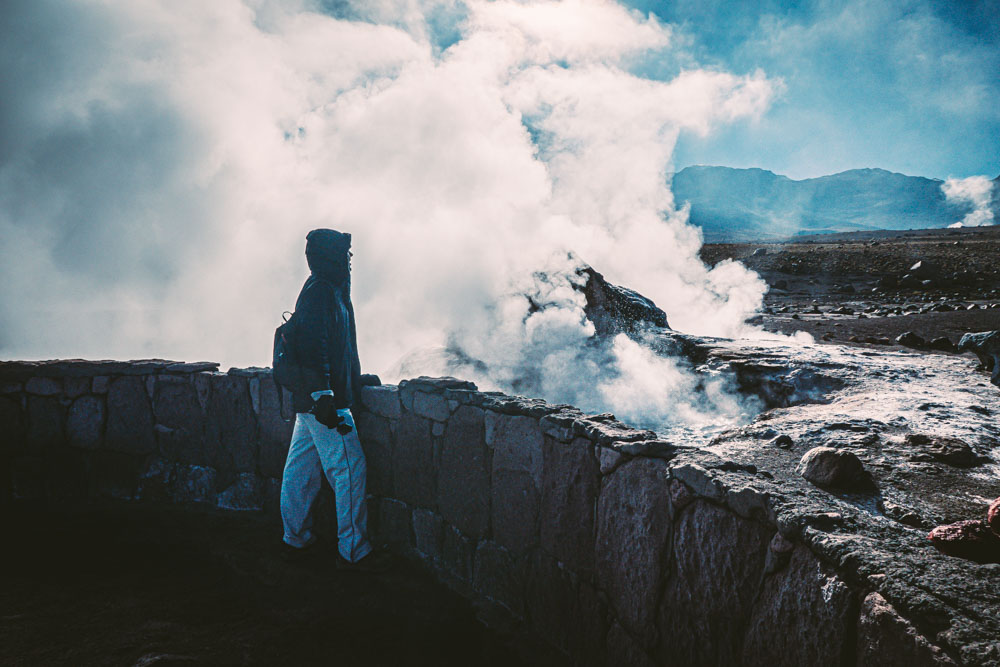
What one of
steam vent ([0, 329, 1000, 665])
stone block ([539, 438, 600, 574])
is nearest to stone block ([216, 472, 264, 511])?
steam vent ([0, 329, 1000, 665])

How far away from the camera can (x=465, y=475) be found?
3.18 meters

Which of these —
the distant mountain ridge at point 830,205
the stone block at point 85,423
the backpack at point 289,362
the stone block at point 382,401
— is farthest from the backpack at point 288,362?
the distant mountain ridge at point 830,205

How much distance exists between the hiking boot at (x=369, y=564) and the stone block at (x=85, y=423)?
2.76 m

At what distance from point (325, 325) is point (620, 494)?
210cm

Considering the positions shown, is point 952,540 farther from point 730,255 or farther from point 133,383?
point 730,255

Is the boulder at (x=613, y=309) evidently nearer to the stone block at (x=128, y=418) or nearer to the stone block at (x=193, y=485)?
the stone block at (x=193, y=485)

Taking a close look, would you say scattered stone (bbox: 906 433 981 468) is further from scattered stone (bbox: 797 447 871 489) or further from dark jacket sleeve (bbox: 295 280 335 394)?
dark jacket sleeve (bbox: 295 280 335 394)

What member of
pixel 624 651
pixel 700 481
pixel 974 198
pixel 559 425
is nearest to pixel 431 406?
pixel 559 425

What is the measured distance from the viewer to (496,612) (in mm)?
2953

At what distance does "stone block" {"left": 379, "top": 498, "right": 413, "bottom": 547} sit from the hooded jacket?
2.76 ft

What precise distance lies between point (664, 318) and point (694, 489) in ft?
24.6

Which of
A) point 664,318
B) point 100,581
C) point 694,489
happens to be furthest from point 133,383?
point 664,318

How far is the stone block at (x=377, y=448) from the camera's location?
3742 mm

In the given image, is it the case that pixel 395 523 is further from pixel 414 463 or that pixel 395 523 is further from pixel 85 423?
pixel 85 423
